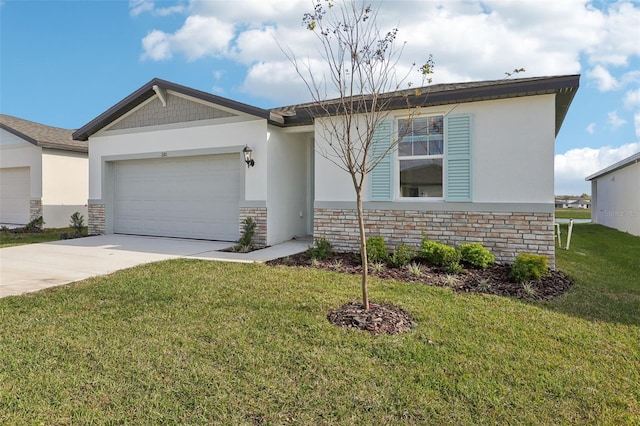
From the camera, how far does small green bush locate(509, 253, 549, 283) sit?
632 centimetres

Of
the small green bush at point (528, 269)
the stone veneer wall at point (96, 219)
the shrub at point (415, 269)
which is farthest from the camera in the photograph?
the stone veneer wall at point (96, 219)

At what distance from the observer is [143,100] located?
38.2 feet

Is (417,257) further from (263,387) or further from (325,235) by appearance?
(263,387)

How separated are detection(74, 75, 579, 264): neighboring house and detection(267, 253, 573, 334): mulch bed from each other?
1.01 meters

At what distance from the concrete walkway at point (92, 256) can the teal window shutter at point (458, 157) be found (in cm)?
384

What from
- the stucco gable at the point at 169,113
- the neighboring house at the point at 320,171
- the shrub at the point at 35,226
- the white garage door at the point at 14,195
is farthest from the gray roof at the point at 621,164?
the white garage door at the point at 14,195

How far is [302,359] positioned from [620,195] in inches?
779

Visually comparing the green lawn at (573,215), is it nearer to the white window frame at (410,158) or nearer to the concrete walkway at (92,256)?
the white window frame at (410,158)

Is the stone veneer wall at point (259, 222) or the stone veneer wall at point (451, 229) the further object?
the stone veneer wall at point (259, 222)

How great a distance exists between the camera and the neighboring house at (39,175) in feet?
50.2

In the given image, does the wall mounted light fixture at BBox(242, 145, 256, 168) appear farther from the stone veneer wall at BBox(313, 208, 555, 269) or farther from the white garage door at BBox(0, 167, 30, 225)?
the white garage door at BBox(0, 167, 30, 225)

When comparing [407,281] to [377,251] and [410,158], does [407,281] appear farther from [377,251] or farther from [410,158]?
[410,158]

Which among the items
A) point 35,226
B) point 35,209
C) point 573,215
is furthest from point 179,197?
point 573,215

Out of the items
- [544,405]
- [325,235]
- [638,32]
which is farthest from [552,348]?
[638,32]
